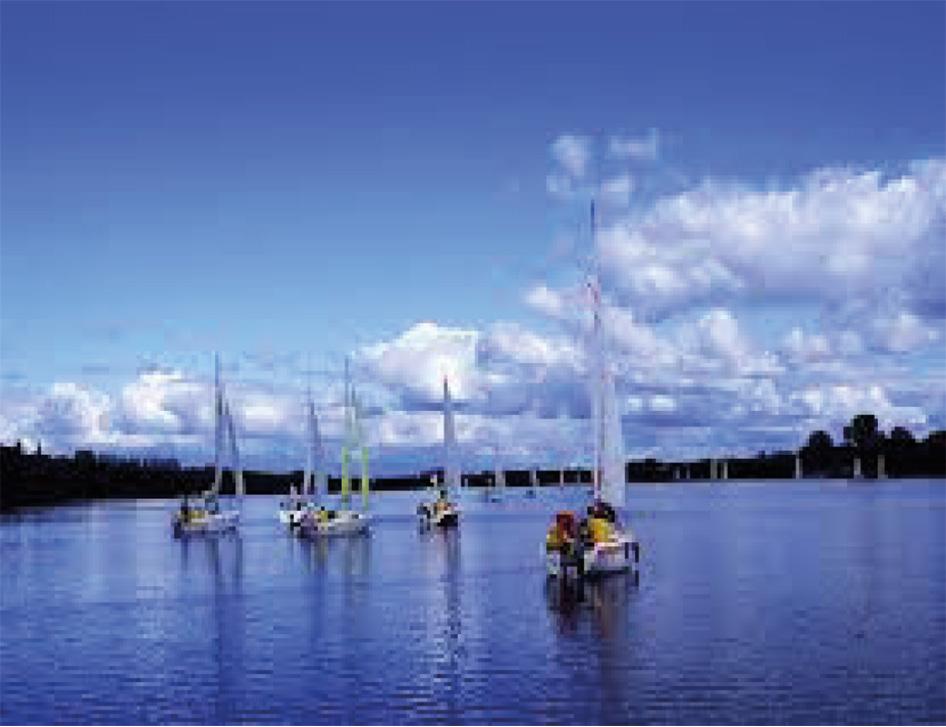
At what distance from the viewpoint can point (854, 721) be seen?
37906 millimetres

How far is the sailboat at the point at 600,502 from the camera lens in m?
76.8

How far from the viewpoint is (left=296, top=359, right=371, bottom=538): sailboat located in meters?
132

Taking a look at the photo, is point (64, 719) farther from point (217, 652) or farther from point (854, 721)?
point (854, 721)

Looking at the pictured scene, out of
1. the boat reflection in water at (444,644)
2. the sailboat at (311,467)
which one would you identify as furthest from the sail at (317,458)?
the boat reflection in water at (444,644)

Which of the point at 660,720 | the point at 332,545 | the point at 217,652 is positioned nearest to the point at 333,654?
the point at 217,652

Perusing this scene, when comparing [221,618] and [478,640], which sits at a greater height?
[478,640]

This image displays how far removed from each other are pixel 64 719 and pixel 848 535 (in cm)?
9445

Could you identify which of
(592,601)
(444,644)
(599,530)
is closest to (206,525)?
(599,530)

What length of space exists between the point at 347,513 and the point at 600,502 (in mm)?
61104

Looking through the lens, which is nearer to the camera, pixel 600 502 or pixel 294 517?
pixel 600 502

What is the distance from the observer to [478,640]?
5469 centimetres

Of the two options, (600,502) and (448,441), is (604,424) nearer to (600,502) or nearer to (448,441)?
(600,502)

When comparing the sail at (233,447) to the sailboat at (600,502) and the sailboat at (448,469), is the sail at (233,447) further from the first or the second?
the sailboat at (600,502)

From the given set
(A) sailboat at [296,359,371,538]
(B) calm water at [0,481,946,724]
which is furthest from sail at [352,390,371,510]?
(B) calm water at [0,481,946,724]
